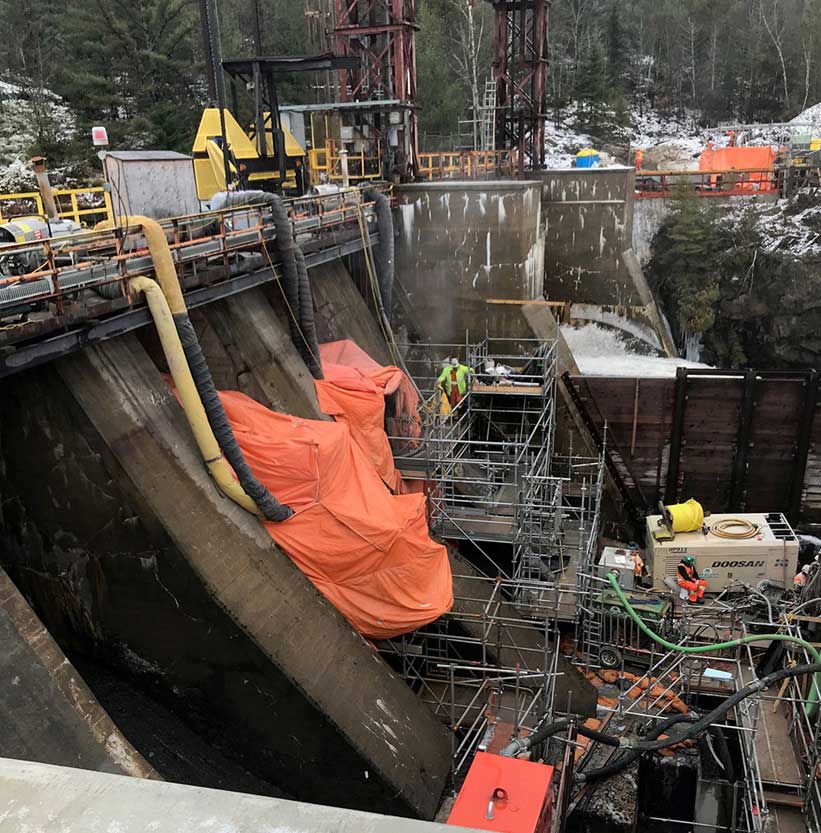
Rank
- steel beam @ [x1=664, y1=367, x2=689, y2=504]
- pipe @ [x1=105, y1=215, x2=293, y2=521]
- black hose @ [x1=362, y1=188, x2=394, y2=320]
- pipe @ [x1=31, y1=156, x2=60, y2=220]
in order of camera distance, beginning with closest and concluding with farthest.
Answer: pipe @ [x1=31, y1=156, x2=60, y2=220]
pipe @ [x1=105, y1=215, x2=293, y2=521]
black hose @ [x1=362, y1=188, x2=394, y2=320]
steel beam @ [x1=664, y1=367, x2=689, y2=504]

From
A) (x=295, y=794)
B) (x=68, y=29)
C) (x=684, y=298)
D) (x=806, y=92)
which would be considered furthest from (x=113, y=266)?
(x=806, y=92)

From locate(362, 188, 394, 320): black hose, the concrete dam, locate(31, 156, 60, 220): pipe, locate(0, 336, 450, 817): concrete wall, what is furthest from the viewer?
locate(362, 188, 394, 320): black hose

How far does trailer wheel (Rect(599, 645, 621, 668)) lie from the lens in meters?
12.4

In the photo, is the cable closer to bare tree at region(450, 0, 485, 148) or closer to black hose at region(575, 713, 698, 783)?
black hose at region(575, 713, 698, 783)

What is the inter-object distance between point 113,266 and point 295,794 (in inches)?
266

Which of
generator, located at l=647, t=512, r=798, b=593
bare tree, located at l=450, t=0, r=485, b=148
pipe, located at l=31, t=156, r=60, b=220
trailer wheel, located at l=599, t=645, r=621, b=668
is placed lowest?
trailer wheel, located at l=599, t=645, r=621, b=668

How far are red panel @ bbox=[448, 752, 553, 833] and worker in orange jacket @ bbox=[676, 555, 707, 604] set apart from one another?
7442mm

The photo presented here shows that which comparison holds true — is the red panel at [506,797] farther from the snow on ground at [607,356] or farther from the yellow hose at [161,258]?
the snow on ground at [607,356]

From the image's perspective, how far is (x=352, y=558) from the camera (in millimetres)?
9453

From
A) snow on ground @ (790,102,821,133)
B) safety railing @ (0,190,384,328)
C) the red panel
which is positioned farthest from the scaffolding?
snow on ground @ (790,102,821,133)

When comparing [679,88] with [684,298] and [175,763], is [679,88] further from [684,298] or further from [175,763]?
[175,763]

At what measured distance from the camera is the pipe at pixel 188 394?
27.8 feet

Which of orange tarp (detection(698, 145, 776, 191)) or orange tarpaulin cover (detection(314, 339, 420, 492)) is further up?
orange tarp (detection(698, 145, 776, 191))

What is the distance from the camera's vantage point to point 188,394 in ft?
28.4
